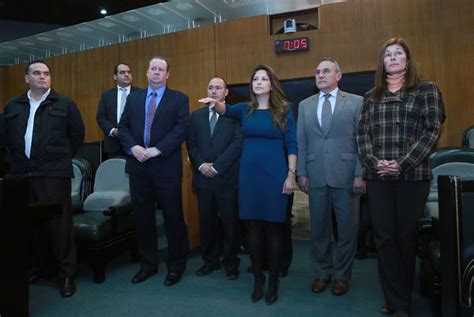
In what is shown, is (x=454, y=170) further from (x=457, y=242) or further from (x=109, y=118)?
(x=109, y=118)

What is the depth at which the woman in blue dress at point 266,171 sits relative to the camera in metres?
2.08

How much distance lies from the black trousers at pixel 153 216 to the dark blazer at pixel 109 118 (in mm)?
1069

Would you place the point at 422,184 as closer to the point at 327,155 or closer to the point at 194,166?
the point at 327,155

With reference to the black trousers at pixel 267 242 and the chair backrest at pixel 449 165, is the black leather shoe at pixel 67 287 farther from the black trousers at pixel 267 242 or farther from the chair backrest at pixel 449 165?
the chair backrest at pixel 449 165

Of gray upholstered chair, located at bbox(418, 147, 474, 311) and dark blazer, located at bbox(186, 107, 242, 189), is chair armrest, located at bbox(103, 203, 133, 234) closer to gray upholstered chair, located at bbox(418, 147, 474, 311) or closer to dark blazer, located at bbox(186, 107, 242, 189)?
dark blazer, located at bbox(186, 107, 242, 189)

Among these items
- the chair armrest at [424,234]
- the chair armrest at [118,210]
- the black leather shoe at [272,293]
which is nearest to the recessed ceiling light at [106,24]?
the chair armrest at [118,210]

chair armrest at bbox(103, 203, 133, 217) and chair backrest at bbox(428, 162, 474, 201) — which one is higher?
chair backrest at bbox(428, 162, 474, 201)

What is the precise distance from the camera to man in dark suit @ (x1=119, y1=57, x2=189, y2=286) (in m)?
2.56

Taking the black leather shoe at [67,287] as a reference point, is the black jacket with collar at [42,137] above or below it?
above

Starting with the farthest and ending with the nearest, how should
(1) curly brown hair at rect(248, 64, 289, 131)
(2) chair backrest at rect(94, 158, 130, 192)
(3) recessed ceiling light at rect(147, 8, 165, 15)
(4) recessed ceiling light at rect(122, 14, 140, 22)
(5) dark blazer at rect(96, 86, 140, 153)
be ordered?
(4) recessed ceiling light at rect(122, 14, 140, 22), (3) recessed ceiling light at rect(147, 8, 165, 15), (5) dark blazer at rect(96, 86, 140, 153), (2) chair backrest at rect(94, 158, 130, 192), (1) curly brown hair at rect(248, 64, 289, 131)

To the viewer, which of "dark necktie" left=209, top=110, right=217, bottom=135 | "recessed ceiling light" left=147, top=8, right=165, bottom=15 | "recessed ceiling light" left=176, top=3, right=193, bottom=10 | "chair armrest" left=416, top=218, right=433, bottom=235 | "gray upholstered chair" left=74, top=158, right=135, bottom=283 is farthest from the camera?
"recessed ceiling light" left=147, top=8, right=165, bottom=15

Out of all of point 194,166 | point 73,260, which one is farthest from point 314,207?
point 73,260

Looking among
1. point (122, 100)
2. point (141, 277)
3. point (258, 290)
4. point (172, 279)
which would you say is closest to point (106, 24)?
point (122, 100)

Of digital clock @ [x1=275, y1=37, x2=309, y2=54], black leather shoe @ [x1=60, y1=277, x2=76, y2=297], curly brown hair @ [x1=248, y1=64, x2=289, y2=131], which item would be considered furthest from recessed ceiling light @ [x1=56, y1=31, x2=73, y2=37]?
curly brown hair @ [x1=248, y1=64, x2=289, y2=131]
